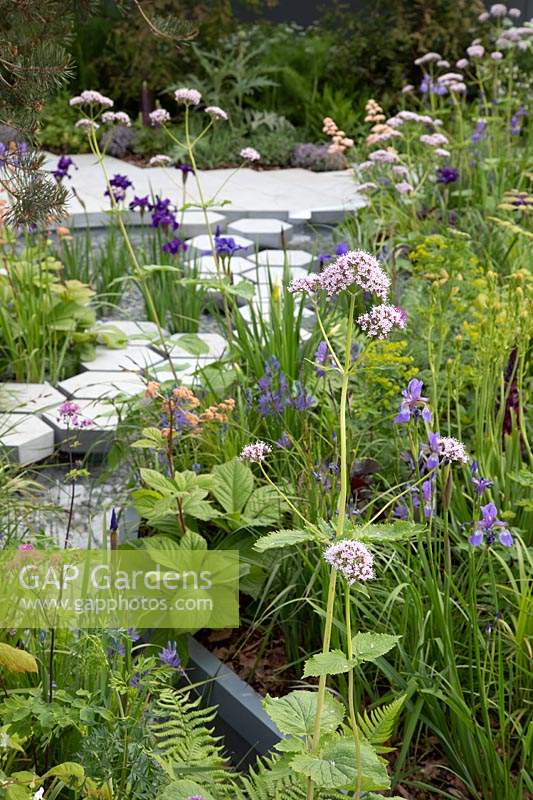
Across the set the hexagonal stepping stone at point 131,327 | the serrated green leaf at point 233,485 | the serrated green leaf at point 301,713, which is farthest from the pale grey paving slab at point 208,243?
the serrated green leaf at point 301,713

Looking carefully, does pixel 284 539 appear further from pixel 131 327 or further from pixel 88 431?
pixel 131 327

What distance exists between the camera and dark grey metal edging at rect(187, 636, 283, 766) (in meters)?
2.50

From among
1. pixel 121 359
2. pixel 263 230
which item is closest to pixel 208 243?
pixel 263 230

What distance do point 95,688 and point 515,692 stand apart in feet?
3.18

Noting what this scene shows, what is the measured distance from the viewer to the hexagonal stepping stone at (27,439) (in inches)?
148

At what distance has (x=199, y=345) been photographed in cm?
383

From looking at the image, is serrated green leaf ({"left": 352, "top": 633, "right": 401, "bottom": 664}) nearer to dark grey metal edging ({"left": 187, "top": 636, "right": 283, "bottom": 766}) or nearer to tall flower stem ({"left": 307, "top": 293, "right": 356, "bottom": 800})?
tall flower stem ({"left": 307, "top": 293, "right": 356, "bottom": 800})

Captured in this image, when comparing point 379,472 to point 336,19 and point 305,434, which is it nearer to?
point 305,434

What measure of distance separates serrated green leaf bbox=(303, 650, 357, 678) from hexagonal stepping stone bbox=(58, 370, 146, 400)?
8.27 ft

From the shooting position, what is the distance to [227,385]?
3.60 m

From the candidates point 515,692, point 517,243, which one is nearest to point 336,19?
point 517,243

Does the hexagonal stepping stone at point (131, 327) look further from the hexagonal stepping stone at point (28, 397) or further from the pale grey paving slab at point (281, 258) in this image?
the pale grey paving slab at point (281, 258)

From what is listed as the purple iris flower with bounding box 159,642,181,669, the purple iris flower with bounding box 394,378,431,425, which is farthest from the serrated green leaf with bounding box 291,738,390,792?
the purple iris flower with bounding box 394,378,431,425

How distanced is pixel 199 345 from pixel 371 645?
7.29 feet
